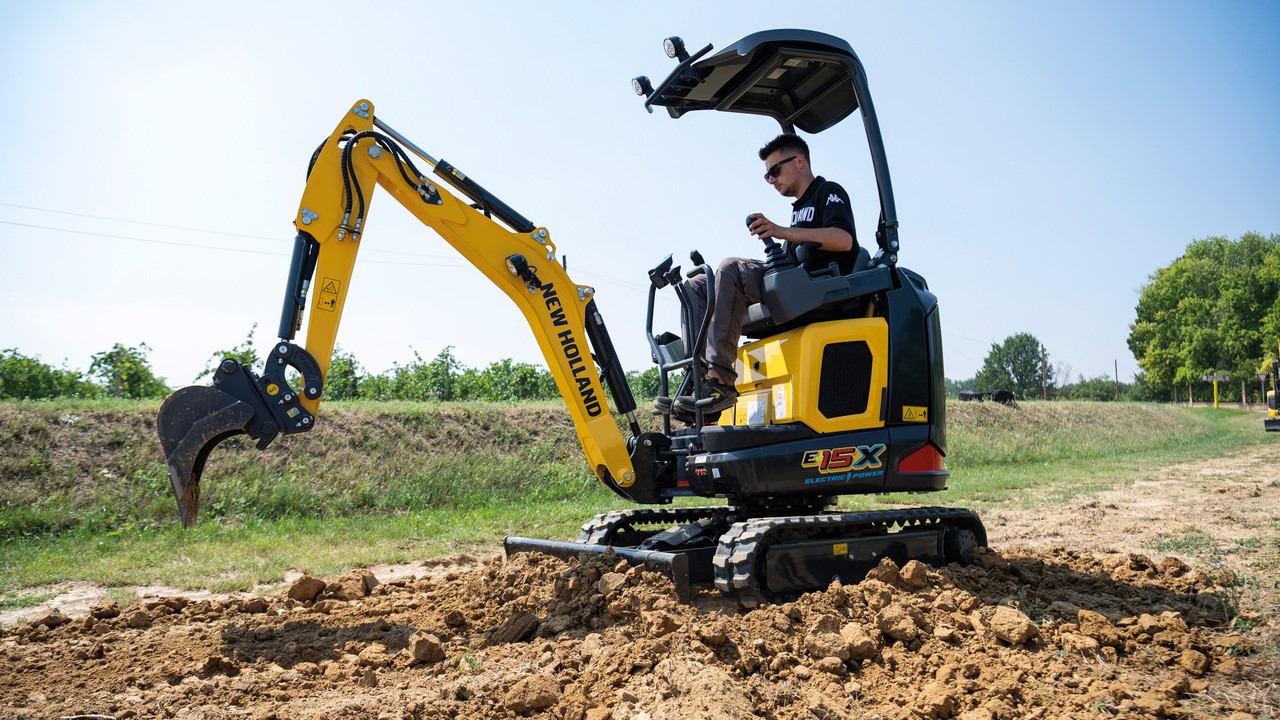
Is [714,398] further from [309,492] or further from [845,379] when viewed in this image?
[309,492]

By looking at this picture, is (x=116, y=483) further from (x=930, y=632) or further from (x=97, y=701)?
(x=930, y=632)

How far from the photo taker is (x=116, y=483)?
32.7 feet

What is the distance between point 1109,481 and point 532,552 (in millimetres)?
11552

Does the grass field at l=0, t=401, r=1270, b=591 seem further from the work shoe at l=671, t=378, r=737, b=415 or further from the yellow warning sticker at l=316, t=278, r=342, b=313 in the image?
the work shoe at l=671, t=378, r=737, b=415

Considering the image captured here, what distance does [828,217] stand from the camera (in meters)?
5.00

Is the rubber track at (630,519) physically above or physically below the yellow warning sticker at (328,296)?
below

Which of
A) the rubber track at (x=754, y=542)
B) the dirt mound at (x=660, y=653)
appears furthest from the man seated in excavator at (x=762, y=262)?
the dirt mound at (x=660, y=653)

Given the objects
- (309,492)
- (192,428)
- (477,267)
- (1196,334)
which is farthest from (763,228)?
(1196,334)

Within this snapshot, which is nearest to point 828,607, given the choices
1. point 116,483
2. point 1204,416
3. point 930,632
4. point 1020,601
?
point 930,632

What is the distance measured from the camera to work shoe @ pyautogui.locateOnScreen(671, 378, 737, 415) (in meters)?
4.93

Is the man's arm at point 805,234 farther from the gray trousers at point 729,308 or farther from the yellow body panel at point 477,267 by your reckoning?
the yellow body panel at point 477,267

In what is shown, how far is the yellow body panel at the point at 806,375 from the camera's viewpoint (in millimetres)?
4836

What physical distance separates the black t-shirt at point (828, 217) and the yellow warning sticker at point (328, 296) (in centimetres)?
271

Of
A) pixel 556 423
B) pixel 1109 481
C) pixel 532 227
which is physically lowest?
pixel 1109 481
